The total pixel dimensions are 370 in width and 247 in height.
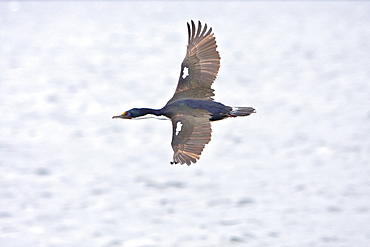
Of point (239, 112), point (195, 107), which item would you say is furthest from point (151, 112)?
point (239, 112)

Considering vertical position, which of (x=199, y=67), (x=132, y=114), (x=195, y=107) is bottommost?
(x=195, y=107)

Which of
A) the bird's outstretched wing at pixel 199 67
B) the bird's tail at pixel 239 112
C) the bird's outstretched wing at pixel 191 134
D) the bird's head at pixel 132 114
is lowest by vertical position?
the bird's outstretched wing at pixel 191 134

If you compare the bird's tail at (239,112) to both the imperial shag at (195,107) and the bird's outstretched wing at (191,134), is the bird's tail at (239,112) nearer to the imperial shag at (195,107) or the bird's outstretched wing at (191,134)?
the imperial shag at (195,107)

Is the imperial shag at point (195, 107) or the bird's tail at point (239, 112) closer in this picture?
the imperial shag at point (195, 107)

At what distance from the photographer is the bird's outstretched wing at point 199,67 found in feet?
37.1

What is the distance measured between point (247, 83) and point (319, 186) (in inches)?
304

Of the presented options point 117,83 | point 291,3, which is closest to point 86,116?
point 117,83

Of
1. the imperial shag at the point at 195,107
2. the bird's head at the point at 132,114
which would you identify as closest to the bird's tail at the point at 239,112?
the imperial shag at the point at 195,107

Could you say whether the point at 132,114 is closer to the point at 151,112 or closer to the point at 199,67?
the point at 151,112

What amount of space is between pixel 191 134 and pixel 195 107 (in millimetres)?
435

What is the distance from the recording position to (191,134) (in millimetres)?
10625

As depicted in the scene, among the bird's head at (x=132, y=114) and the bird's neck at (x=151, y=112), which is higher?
the bird's head at (x=132, y=114)

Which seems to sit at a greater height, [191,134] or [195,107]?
[195,107]

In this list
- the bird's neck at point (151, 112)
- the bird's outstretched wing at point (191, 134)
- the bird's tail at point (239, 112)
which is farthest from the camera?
the bird's neck at point (151, 112)
